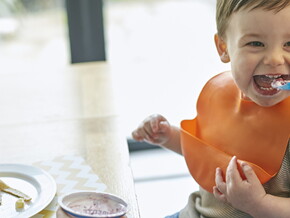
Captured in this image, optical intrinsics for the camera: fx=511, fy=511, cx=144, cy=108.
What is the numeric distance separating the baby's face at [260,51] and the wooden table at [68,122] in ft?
0.99

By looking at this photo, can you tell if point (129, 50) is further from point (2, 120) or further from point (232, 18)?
point (232, 18)

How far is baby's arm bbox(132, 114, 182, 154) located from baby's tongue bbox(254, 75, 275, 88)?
306 millimetres

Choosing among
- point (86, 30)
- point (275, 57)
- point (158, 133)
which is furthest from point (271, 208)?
point (86, 30)

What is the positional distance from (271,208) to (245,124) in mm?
197

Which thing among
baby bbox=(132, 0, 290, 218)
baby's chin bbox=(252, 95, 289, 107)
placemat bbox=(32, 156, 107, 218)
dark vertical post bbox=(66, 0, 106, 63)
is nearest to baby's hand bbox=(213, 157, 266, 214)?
baby bbox=(132, 0, 290, 218)

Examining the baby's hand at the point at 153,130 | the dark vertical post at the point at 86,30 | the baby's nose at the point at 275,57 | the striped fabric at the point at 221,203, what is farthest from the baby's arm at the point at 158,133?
the dark vertical post at the point at 86,30

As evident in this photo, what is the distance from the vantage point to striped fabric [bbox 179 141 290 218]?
98cm

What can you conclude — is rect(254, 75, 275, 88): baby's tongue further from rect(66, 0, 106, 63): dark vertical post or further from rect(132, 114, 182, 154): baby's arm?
rect(66, 0, 106, 63): dark vertical post

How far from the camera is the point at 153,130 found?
120 cm

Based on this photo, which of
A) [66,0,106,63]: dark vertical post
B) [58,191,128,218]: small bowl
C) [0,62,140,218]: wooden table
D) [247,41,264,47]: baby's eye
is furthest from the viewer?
[66,0,106,63]: dark vertical post

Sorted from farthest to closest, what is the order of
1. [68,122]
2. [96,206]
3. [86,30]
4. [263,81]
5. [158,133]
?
[86,30], [68,122], [158,133], [263,81], [96,206]

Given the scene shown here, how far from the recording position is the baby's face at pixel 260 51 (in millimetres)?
908

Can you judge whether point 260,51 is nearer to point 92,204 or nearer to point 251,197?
point 251,197

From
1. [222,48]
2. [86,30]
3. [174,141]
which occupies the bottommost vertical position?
[174,141]
